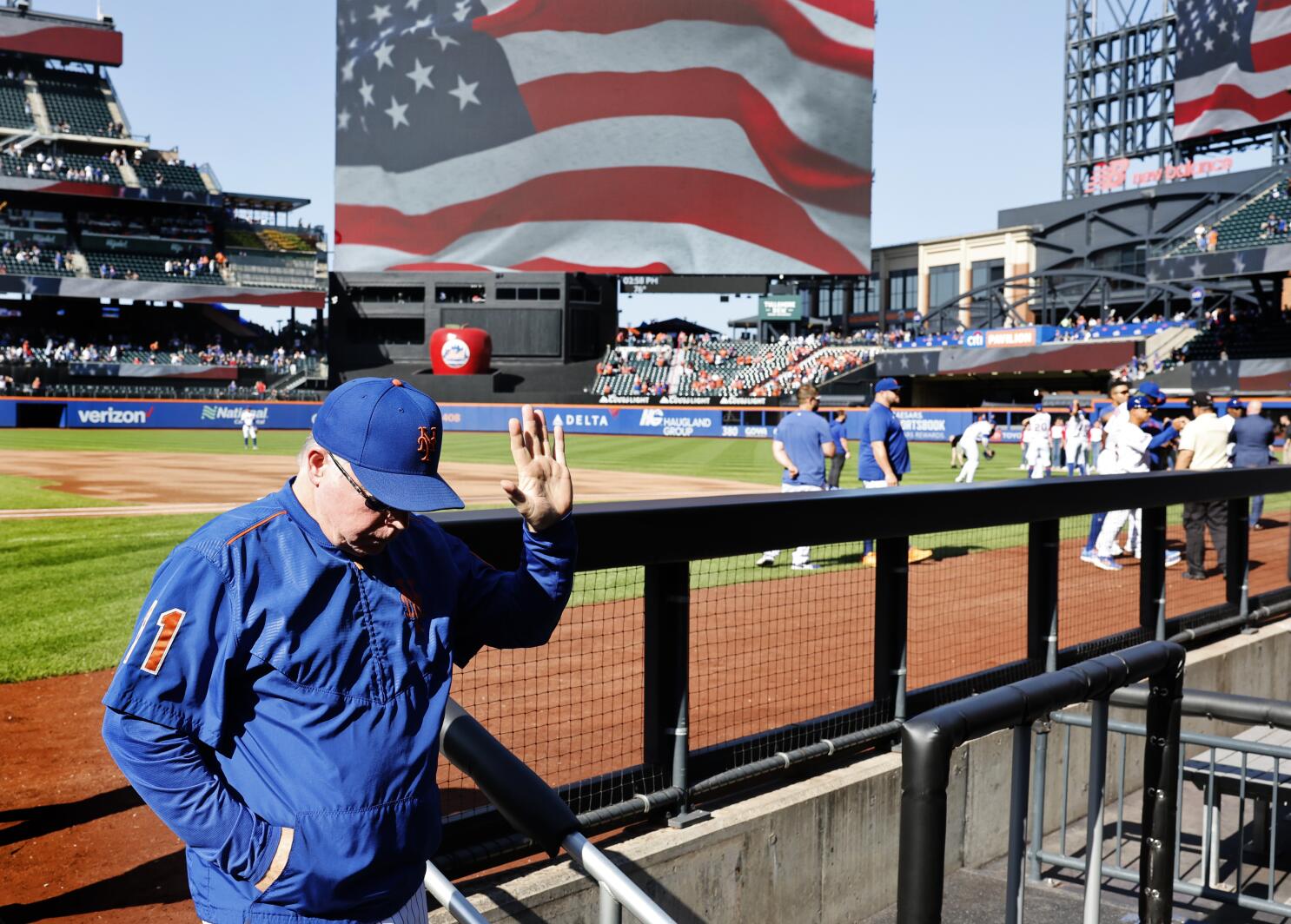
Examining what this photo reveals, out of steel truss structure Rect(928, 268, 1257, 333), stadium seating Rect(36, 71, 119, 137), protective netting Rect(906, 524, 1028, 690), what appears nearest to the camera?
protective netting Rect(906, 524, 1028, 690)

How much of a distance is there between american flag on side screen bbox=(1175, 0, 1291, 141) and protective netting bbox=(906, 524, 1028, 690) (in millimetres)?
50243

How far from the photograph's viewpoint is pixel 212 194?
212ft

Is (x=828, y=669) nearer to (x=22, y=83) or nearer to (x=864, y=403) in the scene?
(x=864, y=403)

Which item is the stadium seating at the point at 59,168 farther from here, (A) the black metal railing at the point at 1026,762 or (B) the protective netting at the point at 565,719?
(A) the black metal railing at the point at 1026,762

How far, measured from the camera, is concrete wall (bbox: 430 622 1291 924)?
3555 millimetres

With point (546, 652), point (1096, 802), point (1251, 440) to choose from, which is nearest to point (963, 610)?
point (546, 652)

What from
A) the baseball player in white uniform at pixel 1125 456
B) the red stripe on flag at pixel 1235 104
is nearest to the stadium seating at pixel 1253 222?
the red stripe on flag at pixel 1235 104

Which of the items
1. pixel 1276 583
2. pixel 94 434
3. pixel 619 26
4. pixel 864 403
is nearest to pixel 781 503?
pixel 1276 583

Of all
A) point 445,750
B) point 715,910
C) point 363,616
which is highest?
point 363,616

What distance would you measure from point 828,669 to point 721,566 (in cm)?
460

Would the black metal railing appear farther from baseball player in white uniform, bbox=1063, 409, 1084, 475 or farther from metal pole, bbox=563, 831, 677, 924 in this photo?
baseball player in white uniform, bbox=1063, 409, 1084, 475

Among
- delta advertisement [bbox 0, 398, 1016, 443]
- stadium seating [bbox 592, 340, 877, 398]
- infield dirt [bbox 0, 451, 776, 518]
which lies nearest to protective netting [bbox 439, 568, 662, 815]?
infield dirt [bbox 0, 451, 776, 518]

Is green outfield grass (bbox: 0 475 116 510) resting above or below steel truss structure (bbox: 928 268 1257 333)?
below

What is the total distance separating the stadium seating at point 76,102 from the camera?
63844 mm
